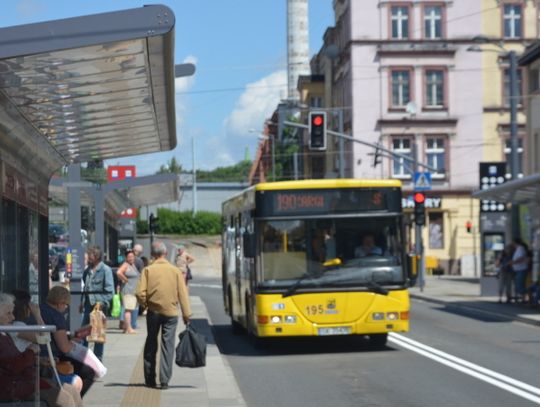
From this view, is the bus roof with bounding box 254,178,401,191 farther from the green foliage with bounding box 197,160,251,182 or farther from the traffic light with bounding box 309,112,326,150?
the green foliage with bounding box 197,160,251,182

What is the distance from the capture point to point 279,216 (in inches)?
768

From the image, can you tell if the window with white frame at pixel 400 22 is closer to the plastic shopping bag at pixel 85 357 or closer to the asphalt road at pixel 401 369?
the asphalt road at pixel 401 369

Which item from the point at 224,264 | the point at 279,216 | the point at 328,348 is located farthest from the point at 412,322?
the point at 279,216

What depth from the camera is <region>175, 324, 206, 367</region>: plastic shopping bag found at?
45.9 ft

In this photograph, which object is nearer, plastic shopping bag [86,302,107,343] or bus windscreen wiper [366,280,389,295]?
plastic shopping bag [86,302,107,343]

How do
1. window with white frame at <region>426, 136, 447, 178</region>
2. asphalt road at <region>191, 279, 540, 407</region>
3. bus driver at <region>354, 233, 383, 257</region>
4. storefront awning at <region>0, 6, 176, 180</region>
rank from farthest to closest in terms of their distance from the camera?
window with white frame at <region>426, 136, 447, 178</region> < bus driver at <region>354, 233, 383, 257</region> < asphalt road at <region>191, 279, 540, 407</region> < storefront awning at <region>0, 6, 176, 180</region>

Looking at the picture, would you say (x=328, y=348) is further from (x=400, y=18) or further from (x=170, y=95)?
(x=400, y=18)

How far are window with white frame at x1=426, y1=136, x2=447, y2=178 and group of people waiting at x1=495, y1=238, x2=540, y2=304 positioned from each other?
32.4 m

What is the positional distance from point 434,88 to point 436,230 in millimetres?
7774

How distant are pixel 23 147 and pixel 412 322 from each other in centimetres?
1617

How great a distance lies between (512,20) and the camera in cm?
6694

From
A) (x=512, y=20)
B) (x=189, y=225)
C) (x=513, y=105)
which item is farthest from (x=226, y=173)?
(x=513, y=105)

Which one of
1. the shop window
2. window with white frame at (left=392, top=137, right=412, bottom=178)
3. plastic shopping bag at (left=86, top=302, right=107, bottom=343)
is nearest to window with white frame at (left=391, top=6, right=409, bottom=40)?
window with white frame at (left=392, top=137, right=412, bottom=178)

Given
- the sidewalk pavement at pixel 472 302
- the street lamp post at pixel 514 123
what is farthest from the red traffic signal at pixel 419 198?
the street lamp post at pixel 514 123
